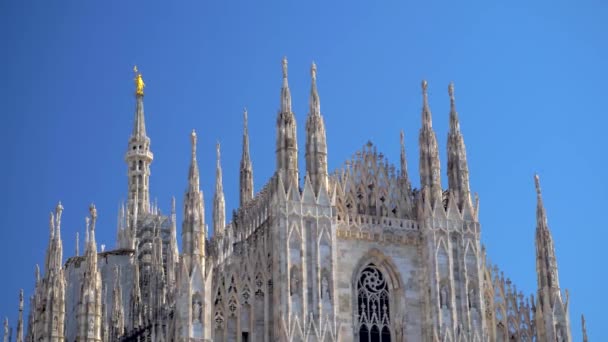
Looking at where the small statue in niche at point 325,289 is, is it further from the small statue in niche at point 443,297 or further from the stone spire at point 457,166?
the stone spire at point 457,166

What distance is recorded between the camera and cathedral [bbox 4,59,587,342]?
45.7 metres

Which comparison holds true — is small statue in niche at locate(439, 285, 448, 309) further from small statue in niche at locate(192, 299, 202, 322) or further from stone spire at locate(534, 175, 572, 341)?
small statue in niche at locate(192, 299, 202, 322)

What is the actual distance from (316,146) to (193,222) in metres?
6.17

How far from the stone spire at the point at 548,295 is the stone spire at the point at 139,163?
3645cm

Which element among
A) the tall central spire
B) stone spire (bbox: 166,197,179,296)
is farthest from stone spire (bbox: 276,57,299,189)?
stone spire (bbox: 166,197,179,296)

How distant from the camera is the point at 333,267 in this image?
46750 millimetres

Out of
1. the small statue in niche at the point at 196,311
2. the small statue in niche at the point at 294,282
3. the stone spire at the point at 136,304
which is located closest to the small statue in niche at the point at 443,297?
the small statue in niche at the point at 294,282

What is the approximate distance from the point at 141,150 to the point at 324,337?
41.3 meters

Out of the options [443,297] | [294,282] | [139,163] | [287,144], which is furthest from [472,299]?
[139,163]

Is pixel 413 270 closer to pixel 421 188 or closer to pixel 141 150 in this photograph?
pixel 421 188

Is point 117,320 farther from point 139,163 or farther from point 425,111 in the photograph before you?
point 139,163

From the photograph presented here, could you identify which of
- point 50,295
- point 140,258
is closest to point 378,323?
point 50,295

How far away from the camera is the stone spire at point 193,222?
148 ft

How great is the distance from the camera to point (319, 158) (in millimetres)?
48594
